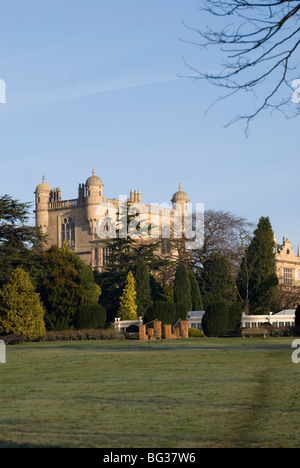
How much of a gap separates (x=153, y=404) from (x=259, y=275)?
51.8m

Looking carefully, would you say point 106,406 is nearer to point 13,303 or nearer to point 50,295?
point 13,303

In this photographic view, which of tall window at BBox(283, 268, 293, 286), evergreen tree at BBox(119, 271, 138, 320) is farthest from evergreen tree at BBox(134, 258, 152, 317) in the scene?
tall window at BBox(283, 268, 293, 286)

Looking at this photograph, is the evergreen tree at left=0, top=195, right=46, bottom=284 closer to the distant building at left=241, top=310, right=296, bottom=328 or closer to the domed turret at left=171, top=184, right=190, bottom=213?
the distant building at left=241, top=310, right=296, bottom=328

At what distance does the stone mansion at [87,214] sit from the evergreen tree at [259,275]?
2535cm

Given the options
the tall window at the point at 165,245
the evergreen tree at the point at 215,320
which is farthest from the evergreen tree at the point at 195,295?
the evergreen tree at the point at 215,320

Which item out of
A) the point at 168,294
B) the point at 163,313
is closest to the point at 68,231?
the point at 168,294

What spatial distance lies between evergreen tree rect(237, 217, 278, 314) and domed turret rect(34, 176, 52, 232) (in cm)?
4119

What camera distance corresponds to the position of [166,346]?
31.9 m

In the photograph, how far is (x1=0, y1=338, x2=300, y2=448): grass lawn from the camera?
10422 millimetres

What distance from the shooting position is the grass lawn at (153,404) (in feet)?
34.2

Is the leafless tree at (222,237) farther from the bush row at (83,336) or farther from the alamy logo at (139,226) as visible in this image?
the bush row at (83,336)

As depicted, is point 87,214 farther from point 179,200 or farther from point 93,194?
point 179,200
